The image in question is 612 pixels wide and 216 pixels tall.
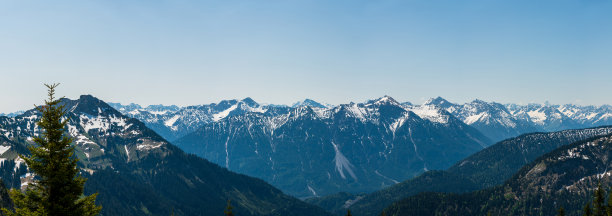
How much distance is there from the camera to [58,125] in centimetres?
3216

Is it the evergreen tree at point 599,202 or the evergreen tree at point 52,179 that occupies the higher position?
the evergreen tree at point 52,179

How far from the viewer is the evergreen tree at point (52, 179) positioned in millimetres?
31672

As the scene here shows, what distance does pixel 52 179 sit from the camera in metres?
32.0

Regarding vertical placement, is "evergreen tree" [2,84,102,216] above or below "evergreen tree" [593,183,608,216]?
above

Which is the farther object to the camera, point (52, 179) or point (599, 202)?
point (599, 202)

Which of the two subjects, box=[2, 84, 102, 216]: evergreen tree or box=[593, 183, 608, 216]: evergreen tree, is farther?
box=[593, 183, 608, 216]: evergreen tree

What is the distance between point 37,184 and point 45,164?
208cm

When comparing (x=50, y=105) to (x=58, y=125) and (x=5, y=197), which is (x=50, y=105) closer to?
(x=58, y=125)

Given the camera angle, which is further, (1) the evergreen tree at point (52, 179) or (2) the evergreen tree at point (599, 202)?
(2) the evergreen tree at point (599, 202)

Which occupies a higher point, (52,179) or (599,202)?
(52,179)

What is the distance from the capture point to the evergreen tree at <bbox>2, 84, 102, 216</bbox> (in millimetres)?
31672

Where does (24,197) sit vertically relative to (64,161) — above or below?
below

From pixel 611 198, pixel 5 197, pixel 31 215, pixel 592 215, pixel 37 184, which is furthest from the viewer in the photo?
pixel 5 197

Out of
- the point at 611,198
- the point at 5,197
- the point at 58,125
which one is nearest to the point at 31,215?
the point at 58,125
